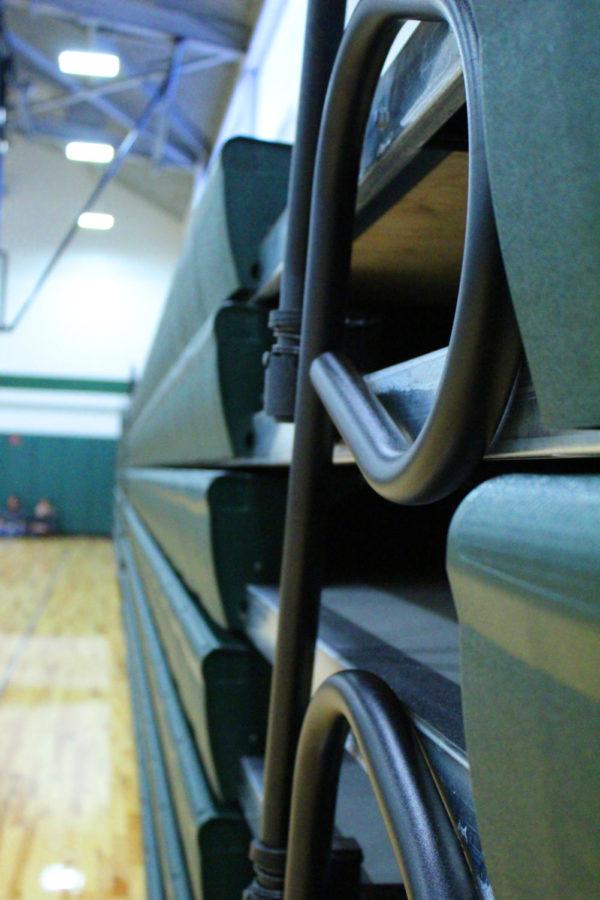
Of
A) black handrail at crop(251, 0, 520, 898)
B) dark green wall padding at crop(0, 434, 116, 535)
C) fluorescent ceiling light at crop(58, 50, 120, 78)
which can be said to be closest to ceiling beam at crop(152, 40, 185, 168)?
fluorescent ceiling light at crop(58, 50, 120, 78)

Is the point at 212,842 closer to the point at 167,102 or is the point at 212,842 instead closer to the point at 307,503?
the point at 307,503

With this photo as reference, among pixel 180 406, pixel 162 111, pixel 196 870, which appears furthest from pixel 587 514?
pixel 162 111

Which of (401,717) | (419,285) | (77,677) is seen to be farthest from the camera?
(77,677)

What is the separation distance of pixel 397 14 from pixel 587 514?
35cm

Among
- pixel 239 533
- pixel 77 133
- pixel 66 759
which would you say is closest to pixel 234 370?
pixel 239 533

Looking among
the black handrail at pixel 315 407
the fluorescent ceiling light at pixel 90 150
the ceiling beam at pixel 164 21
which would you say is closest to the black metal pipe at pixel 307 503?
the black handrail at pixel 315 407

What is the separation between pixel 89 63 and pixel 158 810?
17.7ft

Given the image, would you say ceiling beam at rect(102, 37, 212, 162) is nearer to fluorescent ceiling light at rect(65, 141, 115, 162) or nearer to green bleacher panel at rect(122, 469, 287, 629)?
fluorescent ceiling light at rect(65, 141, 115, 162)

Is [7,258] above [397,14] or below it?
above

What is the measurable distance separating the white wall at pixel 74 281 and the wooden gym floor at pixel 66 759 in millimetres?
5613

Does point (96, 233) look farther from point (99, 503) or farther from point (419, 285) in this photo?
point (419, 285)

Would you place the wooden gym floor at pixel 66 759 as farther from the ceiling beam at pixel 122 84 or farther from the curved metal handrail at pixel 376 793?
the ceiling beam at pixel 122 84

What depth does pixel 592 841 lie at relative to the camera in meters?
0.29

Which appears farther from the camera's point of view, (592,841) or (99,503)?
(99,503)
